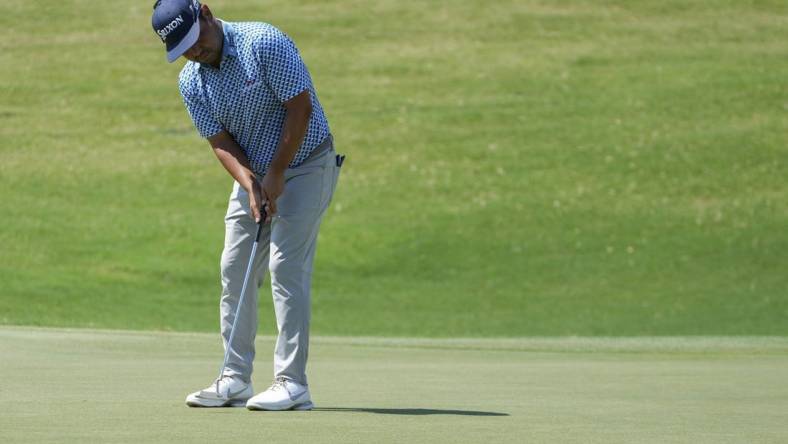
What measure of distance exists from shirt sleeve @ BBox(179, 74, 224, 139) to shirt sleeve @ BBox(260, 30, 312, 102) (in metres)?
0.37

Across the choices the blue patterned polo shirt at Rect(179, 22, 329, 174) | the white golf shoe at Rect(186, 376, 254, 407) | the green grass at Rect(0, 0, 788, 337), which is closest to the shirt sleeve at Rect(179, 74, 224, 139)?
the blue patterned polo shirt at Rect(179, 22, 329, 174)

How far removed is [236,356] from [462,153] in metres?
20.4

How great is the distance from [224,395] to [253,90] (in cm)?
128

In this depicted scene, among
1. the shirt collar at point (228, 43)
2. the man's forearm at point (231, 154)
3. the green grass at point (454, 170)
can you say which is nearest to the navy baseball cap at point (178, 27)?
the shirt collar at point (228, 43)

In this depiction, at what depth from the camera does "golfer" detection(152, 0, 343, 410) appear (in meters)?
6.52

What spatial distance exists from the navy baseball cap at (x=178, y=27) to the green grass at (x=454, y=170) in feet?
36.4

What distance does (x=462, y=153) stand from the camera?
27.2 meters

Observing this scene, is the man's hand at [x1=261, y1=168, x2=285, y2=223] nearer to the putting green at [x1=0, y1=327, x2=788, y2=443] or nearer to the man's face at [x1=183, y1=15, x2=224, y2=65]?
the man's face at [x1=183, y1=15, x2=224, y2=65]

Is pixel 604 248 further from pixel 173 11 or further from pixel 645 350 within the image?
pixel 173 11

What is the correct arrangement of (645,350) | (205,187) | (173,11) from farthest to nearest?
(205,187)
(645,350)
(173,11)

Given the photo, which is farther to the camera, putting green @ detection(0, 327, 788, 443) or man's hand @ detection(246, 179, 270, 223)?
man's hand @ detection(246, 179, 270, 223)

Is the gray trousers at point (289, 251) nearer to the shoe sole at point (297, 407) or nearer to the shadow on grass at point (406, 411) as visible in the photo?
the shoe sole at point (297, 407)

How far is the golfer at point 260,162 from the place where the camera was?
Result: 21.4 feet

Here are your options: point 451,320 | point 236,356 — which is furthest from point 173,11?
point 451,320
